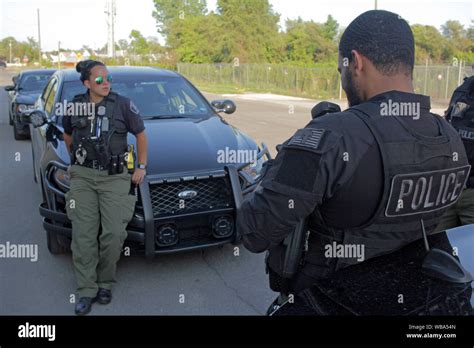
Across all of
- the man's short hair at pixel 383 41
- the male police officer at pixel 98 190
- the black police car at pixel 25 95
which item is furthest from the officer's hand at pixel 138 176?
the black police car at pixel 25 95

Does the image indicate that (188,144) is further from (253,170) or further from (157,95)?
(157,95)

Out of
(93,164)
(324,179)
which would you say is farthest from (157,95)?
(324,179)

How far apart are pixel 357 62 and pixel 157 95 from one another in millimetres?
4131

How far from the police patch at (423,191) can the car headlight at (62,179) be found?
306cm

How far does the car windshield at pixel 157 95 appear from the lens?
213 inches

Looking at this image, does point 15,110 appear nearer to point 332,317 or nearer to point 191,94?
point 191,94

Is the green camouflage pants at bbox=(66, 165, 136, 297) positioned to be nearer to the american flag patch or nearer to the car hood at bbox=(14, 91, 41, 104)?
the american flag patch

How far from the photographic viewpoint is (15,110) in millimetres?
11305

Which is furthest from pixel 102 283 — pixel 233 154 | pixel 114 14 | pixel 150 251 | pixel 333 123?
pixel 114 14

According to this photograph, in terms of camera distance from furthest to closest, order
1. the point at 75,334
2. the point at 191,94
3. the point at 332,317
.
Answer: the point at 191,94, the point at 75,334, the point at 332,317

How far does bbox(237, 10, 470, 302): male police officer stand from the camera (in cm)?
158

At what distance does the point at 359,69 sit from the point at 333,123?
247mm

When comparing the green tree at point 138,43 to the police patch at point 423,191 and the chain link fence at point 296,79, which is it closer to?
the chain link fence at point 296,79

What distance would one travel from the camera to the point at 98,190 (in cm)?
374
